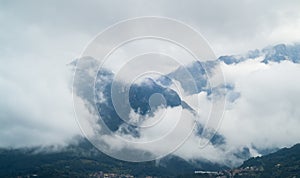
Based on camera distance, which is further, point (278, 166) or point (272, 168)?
point (278, 166)

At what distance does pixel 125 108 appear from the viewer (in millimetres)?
56781

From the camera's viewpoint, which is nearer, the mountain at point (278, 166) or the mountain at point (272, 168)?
the mountain at point (278, 166)

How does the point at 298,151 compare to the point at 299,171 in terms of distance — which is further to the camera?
the point at 298,151

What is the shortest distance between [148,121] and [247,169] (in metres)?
73.3

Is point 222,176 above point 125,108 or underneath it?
above

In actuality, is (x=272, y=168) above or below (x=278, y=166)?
below

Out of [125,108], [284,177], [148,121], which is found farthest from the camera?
[284,177]

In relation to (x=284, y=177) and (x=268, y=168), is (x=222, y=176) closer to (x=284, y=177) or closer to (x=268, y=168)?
(x=268, y=168)

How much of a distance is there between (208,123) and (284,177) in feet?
433

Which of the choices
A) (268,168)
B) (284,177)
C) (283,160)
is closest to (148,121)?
(284,177)

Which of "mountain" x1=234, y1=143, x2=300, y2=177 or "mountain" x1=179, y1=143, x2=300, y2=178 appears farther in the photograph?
"mountain" x1=179, y1=143, x2=300, y2=178

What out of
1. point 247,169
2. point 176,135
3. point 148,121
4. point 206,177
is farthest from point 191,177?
point 176,135

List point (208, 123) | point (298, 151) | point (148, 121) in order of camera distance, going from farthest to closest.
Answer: point (298, 151) → point (148, 121) → point (208, 123)

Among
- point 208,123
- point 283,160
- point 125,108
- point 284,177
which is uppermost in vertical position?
point 283,160
